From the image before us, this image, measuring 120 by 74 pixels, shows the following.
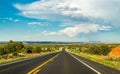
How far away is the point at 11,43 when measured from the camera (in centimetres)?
10881

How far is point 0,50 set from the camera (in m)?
94.5

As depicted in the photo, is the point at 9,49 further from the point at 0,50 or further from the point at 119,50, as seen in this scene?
the point at 119,50

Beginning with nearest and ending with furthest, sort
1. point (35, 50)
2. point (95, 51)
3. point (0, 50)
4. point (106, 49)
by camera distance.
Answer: point (106, 49) → point (95, 51) → point (0, 50) → point (35, 50)

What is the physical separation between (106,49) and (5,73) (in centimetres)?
6671

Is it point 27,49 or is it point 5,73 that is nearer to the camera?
point 5,73

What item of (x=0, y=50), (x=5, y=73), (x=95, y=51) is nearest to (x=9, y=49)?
(x=0, y=50)

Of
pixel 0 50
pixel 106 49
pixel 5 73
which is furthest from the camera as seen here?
pixel 0 50

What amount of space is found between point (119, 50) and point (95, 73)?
156 feet

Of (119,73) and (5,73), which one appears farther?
(119,73)

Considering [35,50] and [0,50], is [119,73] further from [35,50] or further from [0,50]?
[35,50]

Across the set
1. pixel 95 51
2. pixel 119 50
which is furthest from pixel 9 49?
pixel 119 50

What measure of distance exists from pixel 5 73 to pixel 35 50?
9689 centimetres

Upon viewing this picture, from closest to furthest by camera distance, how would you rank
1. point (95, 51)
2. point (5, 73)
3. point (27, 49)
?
point (5, 73) → point (95, 51) → point (27, 49)

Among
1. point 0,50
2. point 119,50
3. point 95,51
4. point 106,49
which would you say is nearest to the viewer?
point 119,50
